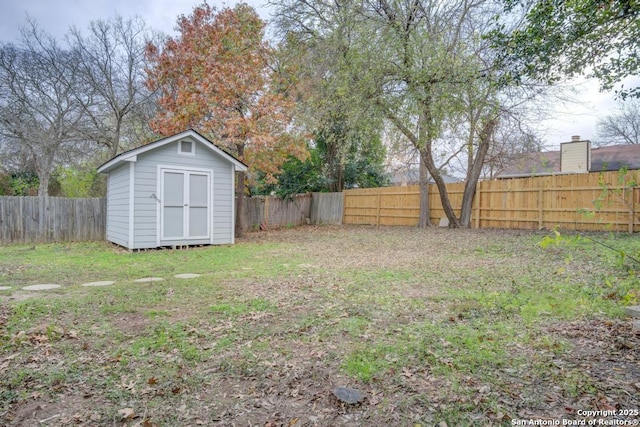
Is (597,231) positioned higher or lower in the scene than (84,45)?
lower

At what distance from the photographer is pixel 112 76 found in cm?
1491

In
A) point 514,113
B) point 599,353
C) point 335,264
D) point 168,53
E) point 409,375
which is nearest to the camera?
point 409,375

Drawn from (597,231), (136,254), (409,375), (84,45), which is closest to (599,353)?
(409,375)

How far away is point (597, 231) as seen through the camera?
32.2 ft

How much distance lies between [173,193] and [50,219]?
411 centimetres

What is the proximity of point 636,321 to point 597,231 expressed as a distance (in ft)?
27.2

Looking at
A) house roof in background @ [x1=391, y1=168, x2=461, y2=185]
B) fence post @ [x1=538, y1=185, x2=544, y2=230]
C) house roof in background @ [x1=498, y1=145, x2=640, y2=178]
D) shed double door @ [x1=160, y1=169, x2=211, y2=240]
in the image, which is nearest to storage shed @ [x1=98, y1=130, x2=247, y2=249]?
shed double door @ [x1=160, y1=169, x2=211, y2=240]

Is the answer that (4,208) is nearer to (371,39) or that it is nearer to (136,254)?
(136,254)

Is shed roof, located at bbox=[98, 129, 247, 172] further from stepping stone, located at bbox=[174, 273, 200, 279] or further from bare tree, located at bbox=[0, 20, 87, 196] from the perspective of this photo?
bare tree, located at bbox=[0, 20, 87, 196]

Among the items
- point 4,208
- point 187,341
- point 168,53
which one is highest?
point 168,53

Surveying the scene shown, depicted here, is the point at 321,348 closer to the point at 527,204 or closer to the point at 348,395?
the point at 348,395

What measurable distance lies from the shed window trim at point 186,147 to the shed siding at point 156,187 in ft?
0.21

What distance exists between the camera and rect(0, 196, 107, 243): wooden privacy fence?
32.1ft

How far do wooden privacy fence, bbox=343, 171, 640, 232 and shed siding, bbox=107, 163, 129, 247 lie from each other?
388 inches
